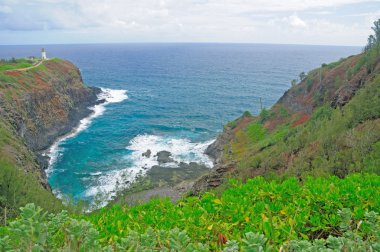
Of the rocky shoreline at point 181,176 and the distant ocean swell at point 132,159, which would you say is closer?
the rocky shoreline at point 181,176

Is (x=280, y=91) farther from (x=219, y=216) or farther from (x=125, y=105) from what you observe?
(x=219, y=216)

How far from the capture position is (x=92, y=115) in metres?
85.4

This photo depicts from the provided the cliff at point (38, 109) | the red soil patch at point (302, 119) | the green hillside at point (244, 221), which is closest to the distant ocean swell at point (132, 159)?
the cliff at point (38, 109)

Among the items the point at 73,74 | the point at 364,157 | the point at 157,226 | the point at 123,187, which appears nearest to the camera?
the point at 157,226

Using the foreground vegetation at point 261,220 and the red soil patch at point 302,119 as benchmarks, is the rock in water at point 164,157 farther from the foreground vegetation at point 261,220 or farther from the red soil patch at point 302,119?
the foreground vegetation at point 261,220

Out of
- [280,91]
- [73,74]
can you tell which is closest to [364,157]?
[73,74]

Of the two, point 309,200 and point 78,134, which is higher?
point 309,200

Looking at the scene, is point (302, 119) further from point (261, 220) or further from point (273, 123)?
point (261, 220)

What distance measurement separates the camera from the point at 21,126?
57.3m

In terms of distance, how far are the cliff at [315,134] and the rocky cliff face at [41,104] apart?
27371 mm

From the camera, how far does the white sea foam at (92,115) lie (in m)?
59.8

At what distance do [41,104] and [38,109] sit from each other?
2.33 meters

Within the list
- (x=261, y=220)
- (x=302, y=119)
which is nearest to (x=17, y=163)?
(x=261, y=220)

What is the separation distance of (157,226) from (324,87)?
188 feet
